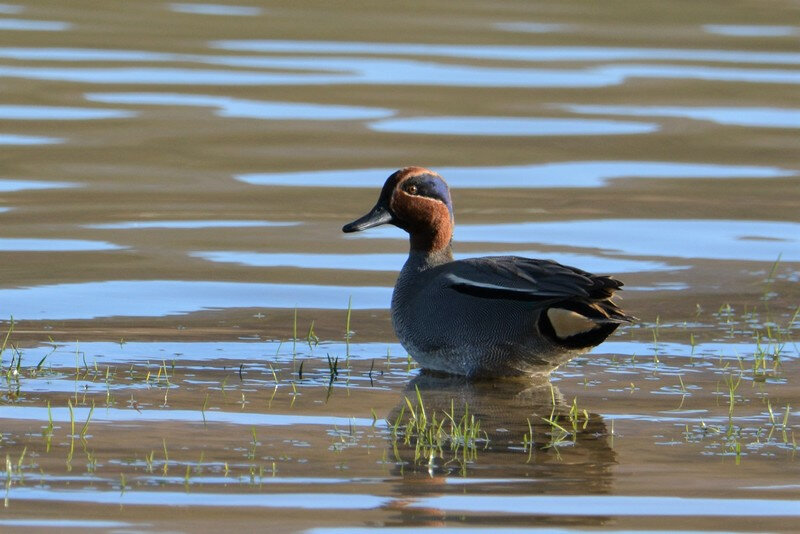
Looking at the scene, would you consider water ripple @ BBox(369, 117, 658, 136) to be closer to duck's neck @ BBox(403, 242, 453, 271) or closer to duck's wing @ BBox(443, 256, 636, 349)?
duck's neck @ BBox(403, 242, 453, 271)

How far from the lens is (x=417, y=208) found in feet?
27.3

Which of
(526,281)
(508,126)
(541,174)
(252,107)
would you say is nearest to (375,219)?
(526,281)

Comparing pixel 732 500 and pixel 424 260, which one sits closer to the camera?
pixel 732 500

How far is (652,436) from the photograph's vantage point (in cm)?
655

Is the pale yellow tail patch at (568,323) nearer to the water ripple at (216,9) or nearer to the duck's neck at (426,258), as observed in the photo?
the duck's neck at (426,258)

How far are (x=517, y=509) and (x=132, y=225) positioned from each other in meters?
6.40

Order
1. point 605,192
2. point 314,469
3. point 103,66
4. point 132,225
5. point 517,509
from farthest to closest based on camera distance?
1. point 103,66
2. point 605,192
3. point 132,225
4. point 314,469
5. point 517,509

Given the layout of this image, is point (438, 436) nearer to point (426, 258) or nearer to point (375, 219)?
point (426, 258)

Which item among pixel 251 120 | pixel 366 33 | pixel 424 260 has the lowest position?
pixel 424 260

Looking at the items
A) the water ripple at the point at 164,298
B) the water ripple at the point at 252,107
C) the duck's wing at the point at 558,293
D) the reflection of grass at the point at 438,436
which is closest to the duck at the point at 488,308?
the duck's wing at the point at 558,293

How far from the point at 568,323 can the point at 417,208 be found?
1.27 metres

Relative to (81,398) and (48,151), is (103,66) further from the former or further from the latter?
(81,398)

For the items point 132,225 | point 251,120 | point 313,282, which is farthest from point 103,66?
point 313,282

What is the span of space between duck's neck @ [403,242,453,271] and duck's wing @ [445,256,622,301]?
41 centimetres
